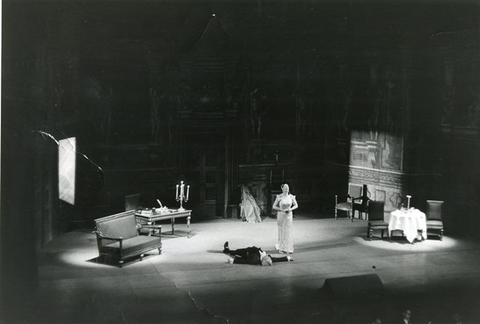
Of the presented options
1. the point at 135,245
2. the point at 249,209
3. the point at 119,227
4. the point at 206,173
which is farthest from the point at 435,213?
the point at 119,227

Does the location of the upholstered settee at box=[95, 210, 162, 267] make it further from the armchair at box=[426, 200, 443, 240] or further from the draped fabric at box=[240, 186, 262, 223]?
the armchair at box=[426, 200, 443, 240]

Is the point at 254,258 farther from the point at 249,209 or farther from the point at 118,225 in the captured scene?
the point at 249,209

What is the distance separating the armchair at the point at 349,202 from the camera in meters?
12.9

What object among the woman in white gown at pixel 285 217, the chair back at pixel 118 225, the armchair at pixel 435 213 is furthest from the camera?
the armchair at pixel 435 213

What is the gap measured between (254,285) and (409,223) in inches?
162

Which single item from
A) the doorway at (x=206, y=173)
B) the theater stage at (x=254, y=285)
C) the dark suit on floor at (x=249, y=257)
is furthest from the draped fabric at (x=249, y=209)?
the dark suit on floor at (x=249, y=257)

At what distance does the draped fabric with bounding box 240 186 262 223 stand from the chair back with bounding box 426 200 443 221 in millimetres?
3793

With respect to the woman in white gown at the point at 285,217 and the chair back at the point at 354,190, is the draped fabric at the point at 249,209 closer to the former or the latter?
the chair back at the point at 354,190

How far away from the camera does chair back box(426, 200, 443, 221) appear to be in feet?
37.4

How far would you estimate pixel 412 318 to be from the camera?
795cm

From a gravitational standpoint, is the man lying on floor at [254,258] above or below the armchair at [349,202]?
below

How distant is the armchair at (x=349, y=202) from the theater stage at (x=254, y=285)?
1.85m

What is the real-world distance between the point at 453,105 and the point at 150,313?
7.65 metres

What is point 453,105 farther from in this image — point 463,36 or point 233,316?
point 233,316
